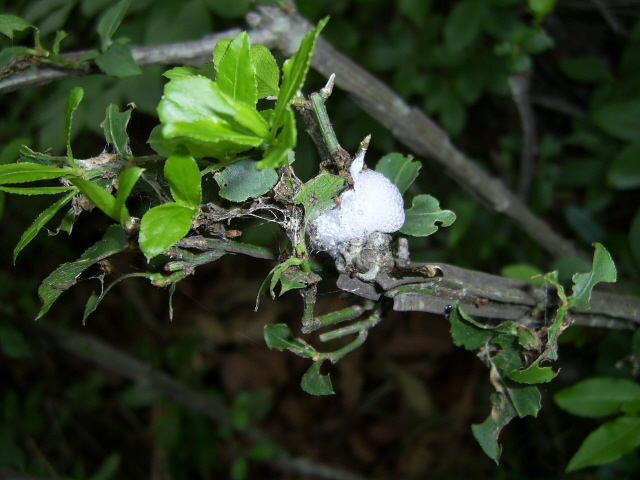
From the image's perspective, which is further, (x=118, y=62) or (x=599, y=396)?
(x=599, y=396)

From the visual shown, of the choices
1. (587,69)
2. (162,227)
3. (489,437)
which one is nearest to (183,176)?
(162,227)

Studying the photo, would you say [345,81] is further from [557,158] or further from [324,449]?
[324,449]

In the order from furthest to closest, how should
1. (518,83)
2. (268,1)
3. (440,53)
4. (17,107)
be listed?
(440,53)
(17,107)
(518,83)
(268,1)

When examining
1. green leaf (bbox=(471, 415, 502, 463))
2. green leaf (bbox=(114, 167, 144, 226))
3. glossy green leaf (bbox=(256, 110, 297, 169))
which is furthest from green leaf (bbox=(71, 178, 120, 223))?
green leaf (bbox=(471, 415, 502, 463))

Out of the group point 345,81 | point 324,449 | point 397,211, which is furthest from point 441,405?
point 397,211

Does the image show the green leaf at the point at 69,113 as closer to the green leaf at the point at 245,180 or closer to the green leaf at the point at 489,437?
the green leaf at the point at 245,180

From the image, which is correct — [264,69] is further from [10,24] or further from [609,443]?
[609,443]
